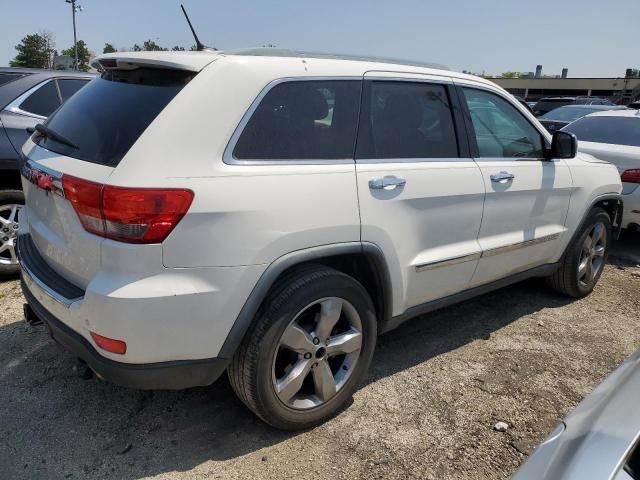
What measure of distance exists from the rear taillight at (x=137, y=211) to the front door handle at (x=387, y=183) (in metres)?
0.98

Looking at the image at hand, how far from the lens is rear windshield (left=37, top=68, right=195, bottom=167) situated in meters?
2.25

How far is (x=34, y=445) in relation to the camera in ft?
8.45

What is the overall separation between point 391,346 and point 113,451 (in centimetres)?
188

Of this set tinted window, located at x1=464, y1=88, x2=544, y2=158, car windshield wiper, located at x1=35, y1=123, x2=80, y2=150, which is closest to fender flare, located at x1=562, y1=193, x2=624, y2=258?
tinted window, located at x1=464, y1=88, x2=544, y2=158

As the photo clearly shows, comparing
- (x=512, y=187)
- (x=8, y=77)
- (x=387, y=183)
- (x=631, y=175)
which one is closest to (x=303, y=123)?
(x=387, y=183)

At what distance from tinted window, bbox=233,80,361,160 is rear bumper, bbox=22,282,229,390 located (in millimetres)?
927

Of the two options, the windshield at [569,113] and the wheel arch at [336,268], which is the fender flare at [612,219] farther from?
the windshield at [569,113]

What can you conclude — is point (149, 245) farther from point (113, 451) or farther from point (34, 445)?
point (34, 445)

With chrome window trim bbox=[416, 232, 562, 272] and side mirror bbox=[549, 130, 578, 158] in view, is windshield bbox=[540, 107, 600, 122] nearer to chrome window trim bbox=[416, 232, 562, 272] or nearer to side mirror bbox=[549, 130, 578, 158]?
side mirror bbox=[549, 130, 578, 158]

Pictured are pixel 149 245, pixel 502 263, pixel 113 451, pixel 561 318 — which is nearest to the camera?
pixel 149 245

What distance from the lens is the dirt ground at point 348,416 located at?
98.7 inches

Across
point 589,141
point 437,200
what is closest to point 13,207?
point 437,200

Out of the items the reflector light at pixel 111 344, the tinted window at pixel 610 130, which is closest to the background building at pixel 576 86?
the tinted window at pixel 610 130

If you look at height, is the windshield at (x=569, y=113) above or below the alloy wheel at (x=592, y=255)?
above
